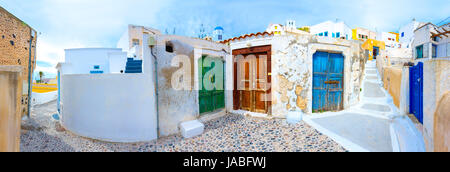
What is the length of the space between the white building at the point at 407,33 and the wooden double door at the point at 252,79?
27124mm

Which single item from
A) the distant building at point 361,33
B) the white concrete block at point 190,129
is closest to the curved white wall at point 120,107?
the white concrete block at point 190,129

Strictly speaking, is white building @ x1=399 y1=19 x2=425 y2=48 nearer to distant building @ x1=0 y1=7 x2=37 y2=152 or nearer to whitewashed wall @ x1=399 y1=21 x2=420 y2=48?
whitewashed wall @ x1=399 y1=21 x2=420 y2=48

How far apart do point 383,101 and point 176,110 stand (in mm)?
8260

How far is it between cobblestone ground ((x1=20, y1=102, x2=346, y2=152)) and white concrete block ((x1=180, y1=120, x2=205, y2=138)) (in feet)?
0.53

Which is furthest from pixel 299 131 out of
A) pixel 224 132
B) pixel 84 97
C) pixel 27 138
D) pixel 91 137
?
pixel 27 138

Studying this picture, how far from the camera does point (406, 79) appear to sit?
4.76 meters

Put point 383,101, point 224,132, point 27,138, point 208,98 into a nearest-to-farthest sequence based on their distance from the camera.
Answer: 1. point 27,138
2. point 224,132
3. point 208,98
4. point 383,101

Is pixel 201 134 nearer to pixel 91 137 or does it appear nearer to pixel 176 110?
pixel 176 110

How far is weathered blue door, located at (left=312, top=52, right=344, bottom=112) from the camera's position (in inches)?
226

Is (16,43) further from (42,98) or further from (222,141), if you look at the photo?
(222,141)

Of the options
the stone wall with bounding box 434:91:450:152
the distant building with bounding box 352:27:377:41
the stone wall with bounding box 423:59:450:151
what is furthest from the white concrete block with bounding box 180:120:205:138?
the distant building with bounding box 352:27:377:41

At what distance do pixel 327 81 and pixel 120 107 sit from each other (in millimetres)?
6790

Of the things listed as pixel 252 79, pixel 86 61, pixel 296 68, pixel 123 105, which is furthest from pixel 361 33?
pixel 86 61

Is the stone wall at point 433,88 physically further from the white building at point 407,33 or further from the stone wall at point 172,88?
the white building at point 407,33
